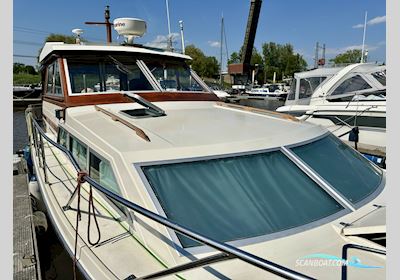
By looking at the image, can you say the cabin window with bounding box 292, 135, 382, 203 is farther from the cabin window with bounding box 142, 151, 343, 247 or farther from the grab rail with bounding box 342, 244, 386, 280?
the grab rail with bounding box 342, 244, 386, 280

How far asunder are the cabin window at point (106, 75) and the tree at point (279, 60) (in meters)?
60.6

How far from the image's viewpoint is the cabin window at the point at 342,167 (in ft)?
7.98

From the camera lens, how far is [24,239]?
3.38 meters

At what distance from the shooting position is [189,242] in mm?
1837

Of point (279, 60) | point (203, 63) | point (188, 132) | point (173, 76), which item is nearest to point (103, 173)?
point (188, 132)

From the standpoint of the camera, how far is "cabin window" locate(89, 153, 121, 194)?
7.89ft

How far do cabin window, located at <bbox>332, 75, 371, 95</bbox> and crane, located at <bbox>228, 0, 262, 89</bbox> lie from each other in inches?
1171

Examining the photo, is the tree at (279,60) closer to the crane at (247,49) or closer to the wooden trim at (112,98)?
the crane at (247,49)

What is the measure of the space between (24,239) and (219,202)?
2.45 m

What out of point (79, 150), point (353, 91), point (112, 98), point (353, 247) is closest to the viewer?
point (353, 247)

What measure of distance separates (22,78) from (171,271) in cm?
4727

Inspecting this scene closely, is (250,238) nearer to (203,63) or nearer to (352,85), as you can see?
(352,85)

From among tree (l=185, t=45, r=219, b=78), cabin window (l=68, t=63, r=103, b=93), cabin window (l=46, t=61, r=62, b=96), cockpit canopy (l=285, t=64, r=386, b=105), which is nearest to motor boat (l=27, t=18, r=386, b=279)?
cabin window (l=68, t=63, r=103, b=93)

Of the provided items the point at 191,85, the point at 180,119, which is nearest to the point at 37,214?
the point at 180,119
